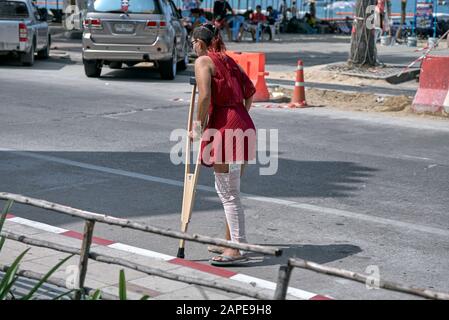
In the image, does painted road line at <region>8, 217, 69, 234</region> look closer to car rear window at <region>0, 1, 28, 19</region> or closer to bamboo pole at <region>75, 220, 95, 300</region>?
bamboo pole at <region>75, 220, 95, 300</region>

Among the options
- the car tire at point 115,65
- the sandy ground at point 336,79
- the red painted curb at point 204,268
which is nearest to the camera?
the red painted curb at point 204,268

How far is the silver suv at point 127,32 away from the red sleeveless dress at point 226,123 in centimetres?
1368

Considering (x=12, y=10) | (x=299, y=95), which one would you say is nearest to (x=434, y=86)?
(x=299, y=95)

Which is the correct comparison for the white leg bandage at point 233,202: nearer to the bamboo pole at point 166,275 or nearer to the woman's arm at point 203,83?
the woman's arm at point 203,83

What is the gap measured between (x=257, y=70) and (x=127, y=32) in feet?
11.9

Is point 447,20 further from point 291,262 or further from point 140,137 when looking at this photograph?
point 291,262

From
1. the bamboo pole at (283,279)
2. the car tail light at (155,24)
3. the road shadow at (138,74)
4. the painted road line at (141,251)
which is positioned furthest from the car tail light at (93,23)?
the bamboo pole at (283,279)

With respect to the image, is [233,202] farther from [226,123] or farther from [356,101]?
[356,101]

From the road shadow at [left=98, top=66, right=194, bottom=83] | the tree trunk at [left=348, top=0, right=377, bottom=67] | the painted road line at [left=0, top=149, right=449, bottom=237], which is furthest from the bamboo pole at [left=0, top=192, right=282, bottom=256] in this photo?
the tree trunk at [left=348, top=0, right=377, bottom=67]

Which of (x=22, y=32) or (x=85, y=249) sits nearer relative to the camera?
(x=85, y=249)

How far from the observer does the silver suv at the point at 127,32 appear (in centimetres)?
2125

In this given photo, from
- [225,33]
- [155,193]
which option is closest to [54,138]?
[155,193]

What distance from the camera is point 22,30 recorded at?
23.3 metres

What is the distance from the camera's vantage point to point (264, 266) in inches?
307
